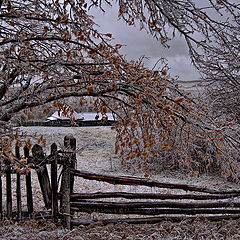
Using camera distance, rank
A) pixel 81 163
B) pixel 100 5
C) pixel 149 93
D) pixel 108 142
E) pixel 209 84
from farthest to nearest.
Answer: pixel 108 142 → pixel 81 163 → pixel 209 84 → pixel 100 5 → pixel 149 93

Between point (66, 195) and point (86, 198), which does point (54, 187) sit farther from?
point (86, 198)

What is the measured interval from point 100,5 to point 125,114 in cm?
151

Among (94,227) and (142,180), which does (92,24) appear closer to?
(142,180)

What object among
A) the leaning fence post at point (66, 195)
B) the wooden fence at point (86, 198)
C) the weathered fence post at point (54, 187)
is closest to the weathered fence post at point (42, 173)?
the wooden fence at point (86, 198)

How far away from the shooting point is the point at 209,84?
35.6ft

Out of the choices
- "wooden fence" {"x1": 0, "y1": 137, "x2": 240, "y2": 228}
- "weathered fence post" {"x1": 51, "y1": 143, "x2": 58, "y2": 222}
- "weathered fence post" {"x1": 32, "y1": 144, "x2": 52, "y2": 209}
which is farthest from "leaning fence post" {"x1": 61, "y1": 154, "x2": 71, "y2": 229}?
"weathered fence post" {"x1": 32, "y1": 144, "x2": 52, "y2": 209}

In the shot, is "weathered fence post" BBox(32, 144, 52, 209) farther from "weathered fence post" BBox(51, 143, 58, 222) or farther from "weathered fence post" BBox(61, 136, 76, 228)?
"weathered fence post" BBox(61, 136, 76, 228)

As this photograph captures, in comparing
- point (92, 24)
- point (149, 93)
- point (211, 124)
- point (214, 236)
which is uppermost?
point (92, 24)

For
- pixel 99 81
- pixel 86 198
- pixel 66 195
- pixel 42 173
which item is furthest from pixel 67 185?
pixel 99 81

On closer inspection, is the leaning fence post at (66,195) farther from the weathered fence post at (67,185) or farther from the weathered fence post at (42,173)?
the weathered fence post at (42,173)

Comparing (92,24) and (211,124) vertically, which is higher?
(92,24)

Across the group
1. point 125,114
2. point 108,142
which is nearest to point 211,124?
point 125,114

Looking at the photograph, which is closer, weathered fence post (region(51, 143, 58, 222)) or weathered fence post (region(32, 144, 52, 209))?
weathered fence post (region(51, 143, 58, 222))

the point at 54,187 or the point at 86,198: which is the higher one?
the point at 54,187
